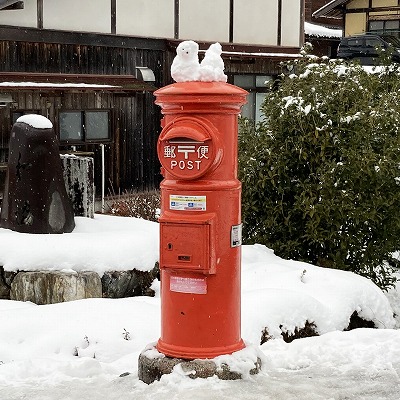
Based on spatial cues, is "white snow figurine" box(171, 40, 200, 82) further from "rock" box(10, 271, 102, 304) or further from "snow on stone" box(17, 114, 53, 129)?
"snow on stone" box(17, 114, 53, 129)

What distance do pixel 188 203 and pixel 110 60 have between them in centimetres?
1083

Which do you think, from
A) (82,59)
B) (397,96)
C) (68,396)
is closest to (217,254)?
(68,396)

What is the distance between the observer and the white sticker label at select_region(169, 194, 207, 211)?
4.92 m

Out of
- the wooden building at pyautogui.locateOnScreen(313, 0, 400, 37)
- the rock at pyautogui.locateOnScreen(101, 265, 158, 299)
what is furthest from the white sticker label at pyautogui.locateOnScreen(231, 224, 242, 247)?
the wooden building at pyautogui.locateOnScreen(313, 0, 400, 37)

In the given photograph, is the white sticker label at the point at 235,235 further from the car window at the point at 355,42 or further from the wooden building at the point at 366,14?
the wooden building at the point at 366,14

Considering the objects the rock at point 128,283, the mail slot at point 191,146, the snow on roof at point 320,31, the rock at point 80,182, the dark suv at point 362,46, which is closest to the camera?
the mail slot at point 191,146

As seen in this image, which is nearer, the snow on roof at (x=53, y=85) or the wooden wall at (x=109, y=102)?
the snow on roof at (x=53, y=85)

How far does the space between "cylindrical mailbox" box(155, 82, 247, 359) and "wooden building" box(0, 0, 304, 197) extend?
803 centimetres

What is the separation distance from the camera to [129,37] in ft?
50.8

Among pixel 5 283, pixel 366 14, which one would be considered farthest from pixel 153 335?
pixel 366 14

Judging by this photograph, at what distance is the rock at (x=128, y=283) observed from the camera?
23.5ft

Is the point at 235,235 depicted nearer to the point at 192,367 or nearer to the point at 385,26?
the point at 192,367

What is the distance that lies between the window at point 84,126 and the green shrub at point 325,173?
6.37 m

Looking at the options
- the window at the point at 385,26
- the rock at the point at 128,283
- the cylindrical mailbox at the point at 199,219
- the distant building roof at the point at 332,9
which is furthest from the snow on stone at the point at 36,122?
the distant building roof at the point at 332,9
